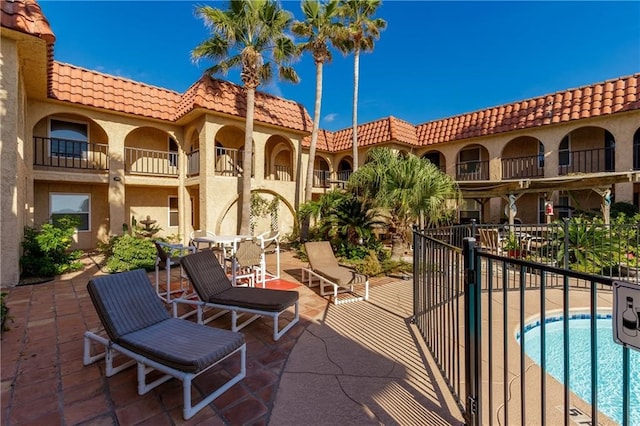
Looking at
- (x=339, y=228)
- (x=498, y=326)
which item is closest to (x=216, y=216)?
(x=339, y=228)

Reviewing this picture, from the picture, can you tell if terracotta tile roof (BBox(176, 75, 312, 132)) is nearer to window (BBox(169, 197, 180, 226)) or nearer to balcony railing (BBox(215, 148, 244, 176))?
balcony railing (BBox(215, 148, 244, 176))

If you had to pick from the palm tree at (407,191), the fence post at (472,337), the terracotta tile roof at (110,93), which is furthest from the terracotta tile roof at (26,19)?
the fence post at (472,337)

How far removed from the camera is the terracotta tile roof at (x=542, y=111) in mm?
12727

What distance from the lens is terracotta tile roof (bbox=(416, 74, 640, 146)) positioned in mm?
12727

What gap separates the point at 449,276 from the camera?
3387mm

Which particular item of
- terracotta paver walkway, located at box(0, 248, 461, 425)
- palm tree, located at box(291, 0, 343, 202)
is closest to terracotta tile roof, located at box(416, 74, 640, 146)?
palm tree, located at box(291, 0, 343, 202)

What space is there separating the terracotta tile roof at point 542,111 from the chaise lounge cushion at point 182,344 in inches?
682

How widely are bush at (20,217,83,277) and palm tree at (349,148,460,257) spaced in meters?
9.12

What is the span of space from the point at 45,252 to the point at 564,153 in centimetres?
2267

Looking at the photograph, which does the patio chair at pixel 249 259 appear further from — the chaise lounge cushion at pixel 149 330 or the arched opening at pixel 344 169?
the arched opening at pixel 344 169

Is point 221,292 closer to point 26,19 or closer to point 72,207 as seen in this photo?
point 26,19

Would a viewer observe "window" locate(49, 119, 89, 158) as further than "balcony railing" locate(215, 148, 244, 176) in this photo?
No

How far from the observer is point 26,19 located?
679 centimetres

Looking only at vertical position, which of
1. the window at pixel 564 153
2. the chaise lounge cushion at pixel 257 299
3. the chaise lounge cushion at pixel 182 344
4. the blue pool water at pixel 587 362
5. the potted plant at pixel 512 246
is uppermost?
the window at pixel 564 153
